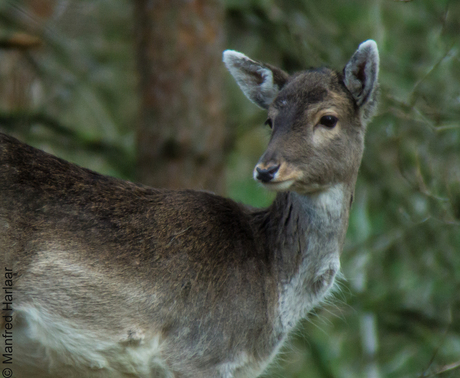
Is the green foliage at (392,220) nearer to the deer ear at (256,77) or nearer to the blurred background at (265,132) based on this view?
the blurred background at (265,132)

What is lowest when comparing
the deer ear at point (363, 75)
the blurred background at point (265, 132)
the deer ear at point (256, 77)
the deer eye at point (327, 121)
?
the blurred background at point (265, 132)

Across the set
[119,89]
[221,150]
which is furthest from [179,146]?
[119,89]

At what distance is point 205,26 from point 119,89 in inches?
239

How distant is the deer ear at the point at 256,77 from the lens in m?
6.25

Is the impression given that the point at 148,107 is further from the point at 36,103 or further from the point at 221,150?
the point at 36,103

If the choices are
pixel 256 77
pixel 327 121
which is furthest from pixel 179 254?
pixel 256 77

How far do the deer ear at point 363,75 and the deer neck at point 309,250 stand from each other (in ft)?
2.95

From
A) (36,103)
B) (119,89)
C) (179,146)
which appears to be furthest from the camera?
(119,89)

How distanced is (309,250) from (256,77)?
198cm

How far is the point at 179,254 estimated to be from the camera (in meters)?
5.50

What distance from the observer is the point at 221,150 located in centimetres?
930

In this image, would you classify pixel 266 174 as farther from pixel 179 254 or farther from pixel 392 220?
pixel 392 220

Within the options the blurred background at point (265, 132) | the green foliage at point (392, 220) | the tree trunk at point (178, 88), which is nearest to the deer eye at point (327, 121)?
the green foliage at point (392, 220)

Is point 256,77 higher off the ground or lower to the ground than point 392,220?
higher
